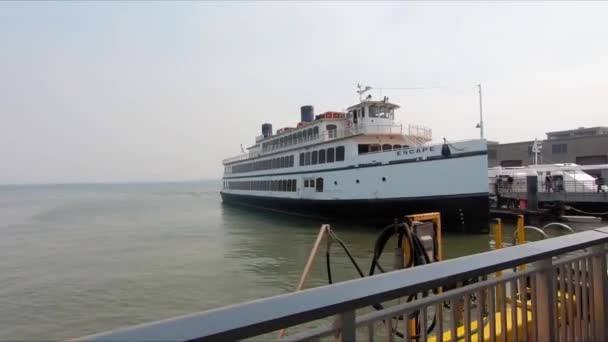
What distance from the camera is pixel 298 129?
87.0 ft

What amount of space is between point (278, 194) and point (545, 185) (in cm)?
1720

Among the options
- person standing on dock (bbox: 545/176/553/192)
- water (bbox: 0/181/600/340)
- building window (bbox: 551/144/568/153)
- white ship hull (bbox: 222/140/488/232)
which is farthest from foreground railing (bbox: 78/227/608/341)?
building window (bbox: 551/144/568/153)

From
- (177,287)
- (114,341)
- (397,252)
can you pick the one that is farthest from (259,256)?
(114,341)

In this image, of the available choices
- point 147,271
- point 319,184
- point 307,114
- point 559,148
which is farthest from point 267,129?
point 559,148

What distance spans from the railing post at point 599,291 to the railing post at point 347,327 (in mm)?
2065

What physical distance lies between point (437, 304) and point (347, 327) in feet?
2.01

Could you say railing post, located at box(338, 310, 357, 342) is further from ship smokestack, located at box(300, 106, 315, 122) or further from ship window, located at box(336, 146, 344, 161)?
ship smokestack, located at box(300, 106, 315, 122)

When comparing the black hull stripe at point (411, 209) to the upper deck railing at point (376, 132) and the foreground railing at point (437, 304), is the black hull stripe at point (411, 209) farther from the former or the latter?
the foreground railing at point (437, 304)

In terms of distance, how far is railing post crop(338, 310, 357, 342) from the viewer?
1.49 meters

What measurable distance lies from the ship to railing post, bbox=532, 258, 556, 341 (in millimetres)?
15210

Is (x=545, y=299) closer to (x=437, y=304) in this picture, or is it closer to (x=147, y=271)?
(x=437, y=304)

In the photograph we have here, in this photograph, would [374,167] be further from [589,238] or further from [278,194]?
[589,238]

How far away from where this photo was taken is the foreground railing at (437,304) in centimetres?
126

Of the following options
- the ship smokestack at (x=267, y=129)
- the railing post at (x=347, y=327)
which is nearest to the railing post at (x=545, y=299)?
the railing post at (x=347, y=327)
